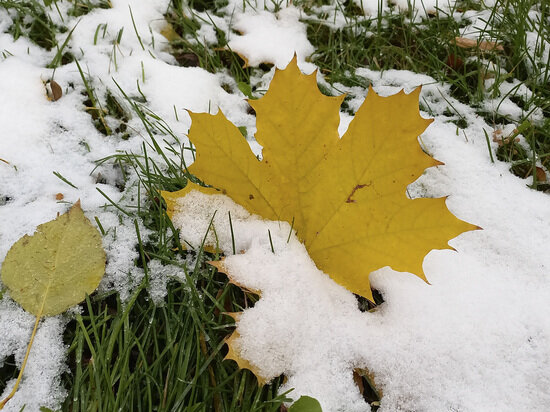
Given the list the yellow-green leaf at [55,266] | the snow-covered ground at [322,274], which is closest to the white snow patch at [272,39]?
A: the snow-covered ground at [322,274]

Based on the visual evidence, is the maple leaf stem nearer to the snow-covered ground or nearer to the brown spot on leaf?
the snow-covered ground

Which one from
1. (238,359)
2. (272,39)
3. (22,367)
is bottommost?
(22,367)

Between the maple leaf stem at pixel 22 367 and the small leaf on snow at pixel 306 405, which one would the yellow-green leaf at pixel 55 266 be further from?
the small leaf on snow at pixel 306 405

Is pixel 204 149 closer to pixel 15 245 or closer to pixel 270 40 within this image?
pixel 15 245

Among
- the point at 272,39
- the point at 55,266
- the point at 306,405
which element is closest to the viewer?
the point at 306,405

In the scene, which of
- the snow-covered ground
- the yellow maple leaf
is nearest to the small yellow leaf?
the snow-covered ground

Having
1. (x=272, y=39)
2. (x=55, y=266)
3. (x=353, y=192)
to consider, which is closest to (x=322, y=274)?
(x=353, y=192)

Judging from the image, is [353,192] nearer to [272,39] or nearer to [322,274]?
[322,274]
